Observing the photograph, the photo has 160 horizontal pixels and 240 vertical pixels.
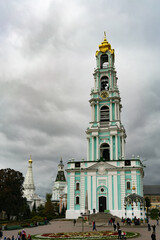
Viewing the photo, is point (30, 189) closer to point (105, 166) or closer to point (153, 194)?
point (153, 194)

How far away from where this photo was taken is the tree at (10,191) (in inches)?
1895

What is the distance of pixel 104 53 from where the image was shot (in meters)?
66.5

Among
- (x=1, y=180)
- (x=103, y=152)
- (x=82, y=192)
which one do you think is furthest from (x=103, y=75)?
(x=1, y=180)

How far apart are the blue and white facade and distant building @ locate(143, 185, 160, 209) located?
224ft

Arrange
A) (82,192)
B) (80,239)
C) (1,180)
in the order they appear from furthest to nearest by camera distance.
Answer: (82,192)
(1,180)
(80,239)

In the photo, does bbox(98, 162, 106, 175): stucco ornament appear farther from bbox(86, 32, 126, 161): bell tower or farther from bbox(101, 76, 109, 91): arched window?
bbox(101, 76, 109, 91): arched window

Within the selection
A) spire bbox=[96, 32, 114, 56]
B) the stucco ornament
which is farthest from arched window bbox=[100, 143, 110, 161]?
spire bbox=[96, 32, 114, 56]

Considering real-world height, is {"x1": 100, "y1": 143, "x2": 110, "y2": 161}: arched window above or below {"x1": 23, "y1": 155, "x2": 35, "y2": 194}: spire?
above

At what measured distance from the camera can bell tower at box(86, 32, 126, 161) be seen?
58.4 m

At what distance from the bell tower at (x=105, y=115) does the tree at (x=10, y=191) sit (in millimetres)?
16147

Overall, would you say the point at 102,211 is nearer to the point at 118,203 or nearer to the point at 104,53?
the point at 118,203

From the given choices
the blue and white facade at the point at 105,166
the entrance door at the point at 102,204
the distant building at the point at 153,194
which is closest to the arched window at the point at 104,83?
the blue and white facade at the point at 105,166

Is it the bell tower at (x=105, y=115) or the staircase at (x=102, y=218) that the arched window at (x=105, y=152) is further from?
the staircase at (x=102, y=218)

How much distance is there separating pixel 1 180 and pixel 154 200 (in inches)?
3487
